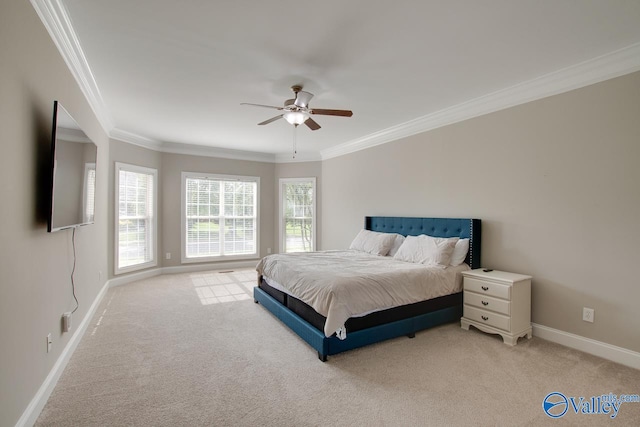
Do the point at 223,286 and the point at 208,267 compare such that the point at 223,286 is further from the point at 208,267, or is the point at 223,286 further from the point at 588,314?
the point at 588,314

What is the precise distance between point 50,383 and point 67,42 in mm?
2565

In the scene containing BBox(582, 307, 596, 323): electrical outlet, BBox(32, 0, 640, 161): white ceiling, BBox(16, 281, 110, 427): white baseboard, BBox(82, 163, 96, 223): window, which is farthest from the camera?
BBox(582, 307, 596, 323): electrical outlet

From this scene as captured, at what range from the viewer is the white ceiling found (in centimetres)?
208

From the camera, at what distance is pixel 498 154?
3500 millimetres

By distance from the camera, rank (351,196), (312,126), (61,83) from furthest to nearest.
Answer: (351,196) → (312,126) → (61,83)

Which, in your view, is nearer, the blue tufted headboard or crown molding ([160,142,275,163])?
the blue tufted headboard

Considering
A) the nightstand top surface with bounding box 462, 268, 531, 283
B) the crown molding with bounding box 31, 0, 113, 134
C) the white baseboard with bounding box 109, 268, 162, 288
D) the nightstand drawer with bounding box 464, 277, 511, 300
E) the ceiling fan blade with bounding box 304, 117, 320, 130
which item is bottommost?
the white baseboard with bounding box 109, 268, 162, 288

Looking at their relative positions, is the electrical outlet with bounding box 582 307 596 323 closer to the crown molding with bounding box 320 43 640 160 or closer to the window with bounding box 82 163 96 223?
the crown molding with bounding box 320 43 640 160

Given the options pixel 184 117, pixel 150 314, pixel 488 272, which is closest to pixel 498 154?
pixel 488 272

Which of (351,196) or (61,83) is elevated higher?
(61,83)

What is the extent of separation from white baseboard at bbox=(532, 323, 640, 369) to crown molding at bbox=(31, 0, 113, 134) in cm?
489

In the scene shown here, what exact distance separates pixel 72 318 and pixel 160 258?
3.45 meters

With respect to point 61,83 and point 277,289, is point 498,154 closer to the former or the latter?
point 277,289

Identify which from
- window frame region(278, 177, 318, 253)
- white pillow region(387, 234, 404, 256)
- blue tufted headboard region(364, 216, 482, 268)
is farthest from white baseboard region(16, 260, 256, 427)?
blue tufted headboard region(364, 216, 482, 268)
